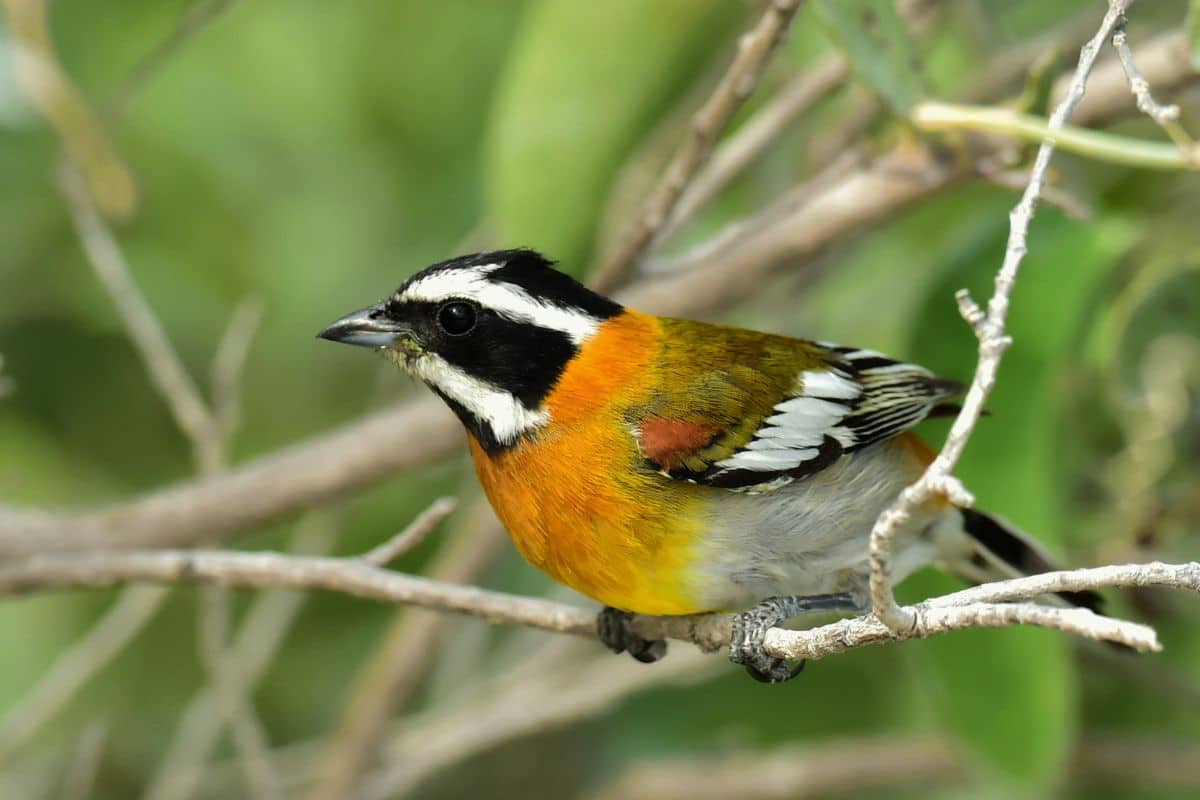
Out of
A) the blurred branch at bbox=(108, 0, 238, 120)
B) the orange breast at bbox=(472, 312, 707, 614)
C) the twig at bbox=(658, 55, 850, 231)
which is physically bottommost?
the orange breast at bbox=(472, 312, 707, 614)

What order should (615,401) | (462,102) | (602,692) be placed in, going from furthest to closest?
(462,102) < (602,692) < (615,401)

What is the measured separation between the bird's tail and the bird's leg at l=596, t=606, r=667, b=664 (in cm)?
72

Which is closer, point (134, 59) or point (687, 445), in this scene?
point (687, 445)

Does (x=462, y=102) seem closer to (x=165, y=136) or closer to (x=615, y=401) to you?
(x=165, y=136)

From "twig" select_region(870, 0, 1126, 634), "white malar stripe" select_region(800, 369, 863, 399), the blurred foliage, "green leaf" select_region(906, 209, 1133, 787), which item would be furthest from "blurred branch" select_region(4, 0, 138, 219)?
"twig" select_region(870, 0, 1126, 634)

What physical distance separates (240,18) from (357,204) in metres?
0.75

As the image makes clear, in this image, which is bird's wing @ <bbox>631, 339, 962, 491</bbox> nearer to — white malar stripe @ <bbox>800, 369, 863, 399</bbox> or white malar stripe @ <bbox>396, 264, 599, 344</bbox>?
white malar stripe @ <bbox>800, 369, 863, 399</bbox>

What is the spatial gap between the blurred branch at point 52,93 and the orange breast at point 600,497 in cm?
160

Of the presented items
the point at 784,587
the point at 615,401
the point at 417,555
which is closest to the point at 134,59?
the point at 417,555

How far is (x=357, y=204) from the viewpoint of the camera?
5.08 m

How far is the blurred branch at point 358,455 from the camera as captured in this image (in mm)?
3439

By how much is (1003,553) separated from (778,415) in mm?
653

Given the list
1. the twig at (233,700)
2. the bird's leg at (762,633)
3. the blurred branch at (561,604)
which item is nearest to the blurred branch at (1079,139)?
the blurred branch at (561,604)

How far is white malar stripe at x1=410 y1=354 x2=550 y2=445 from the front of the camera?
2957 millimetres
